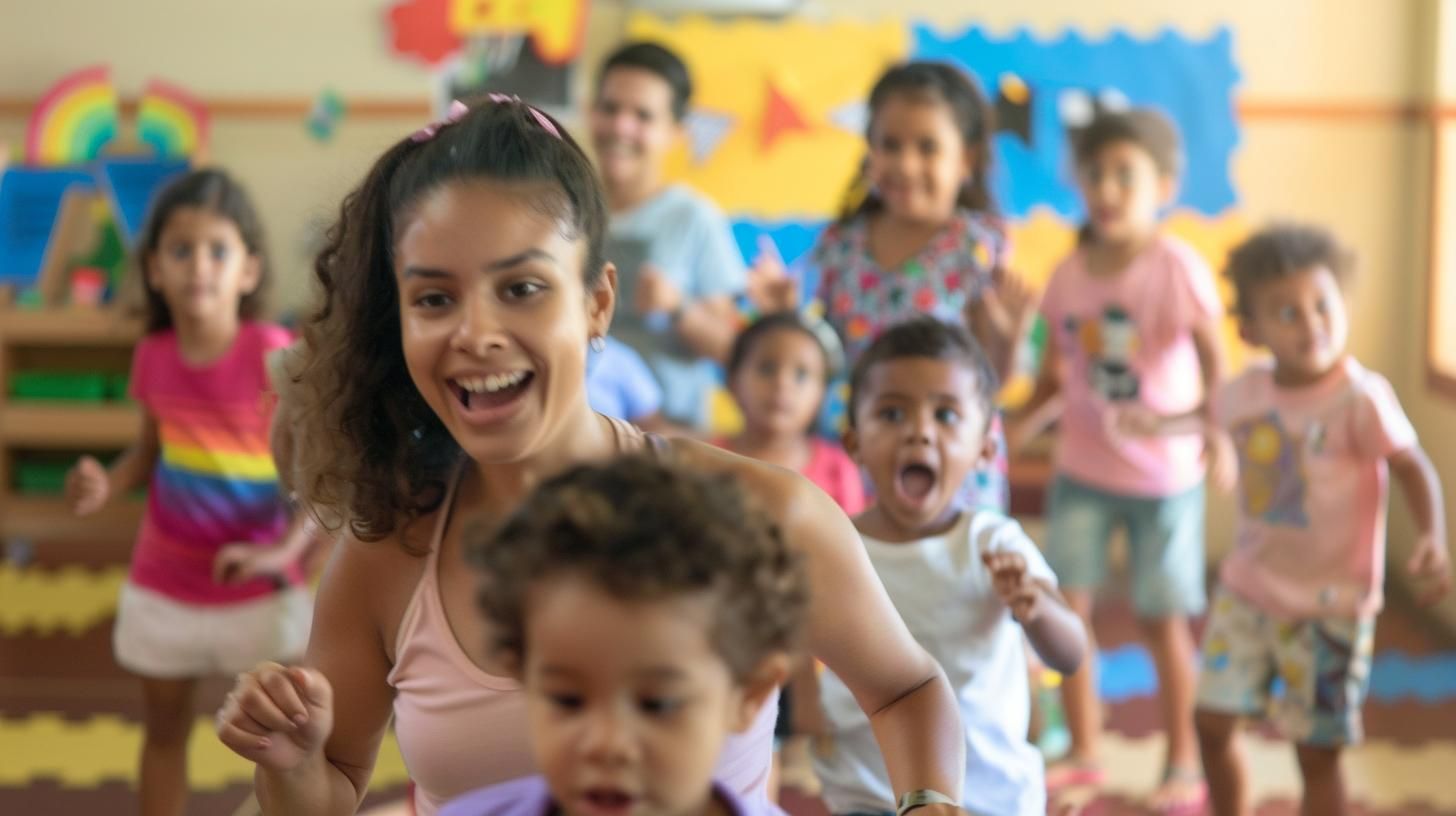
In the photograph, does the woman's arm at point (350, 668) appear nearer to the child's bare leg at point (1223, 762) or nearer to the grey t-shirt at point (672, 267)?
the child's bare leg at point (1223, 762)

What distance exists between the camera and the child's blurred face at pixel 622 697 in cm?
112

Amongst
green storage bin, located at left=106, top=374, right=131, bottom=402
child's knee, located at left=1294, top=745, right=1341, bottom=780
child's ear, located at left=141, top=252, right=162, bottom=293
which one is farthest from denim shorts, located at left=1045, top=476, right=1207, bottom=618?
green storage bin, located at left=106, top=374, right=131, bottom=402

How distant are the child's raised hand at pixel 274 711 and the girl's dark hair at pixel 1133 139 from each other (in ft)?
8.88

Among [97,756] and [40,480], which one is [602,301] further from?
[40,480]

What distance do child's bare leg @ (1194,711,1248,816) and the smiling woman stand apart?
4.76 feet

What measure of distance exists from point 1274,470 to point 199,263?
1.91m

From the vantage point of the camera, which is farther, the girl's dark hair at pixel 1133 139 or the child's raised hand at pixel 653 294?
the girl's dark hair at pixel 1133 139

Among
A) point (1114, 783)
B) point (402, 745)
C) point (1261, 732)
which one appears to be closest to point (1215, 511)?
point (1261, 732)

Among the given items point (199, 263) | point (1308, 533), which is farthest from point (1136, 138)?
point (199, 263)

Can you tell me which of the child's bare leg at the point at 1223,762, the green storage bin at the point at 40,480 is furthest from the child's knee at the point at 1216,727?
the green storage bin at the point at 40,480

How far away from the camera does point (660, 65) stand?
12.1ft

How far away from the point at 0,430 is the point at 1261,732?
4.07 metres

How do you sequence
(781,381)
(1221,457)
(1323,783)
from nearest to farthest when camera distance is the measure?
(1323,783)
(781,381)
(1221,457)

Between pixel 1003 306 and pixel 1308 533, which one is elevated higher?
pixel 1003 306
